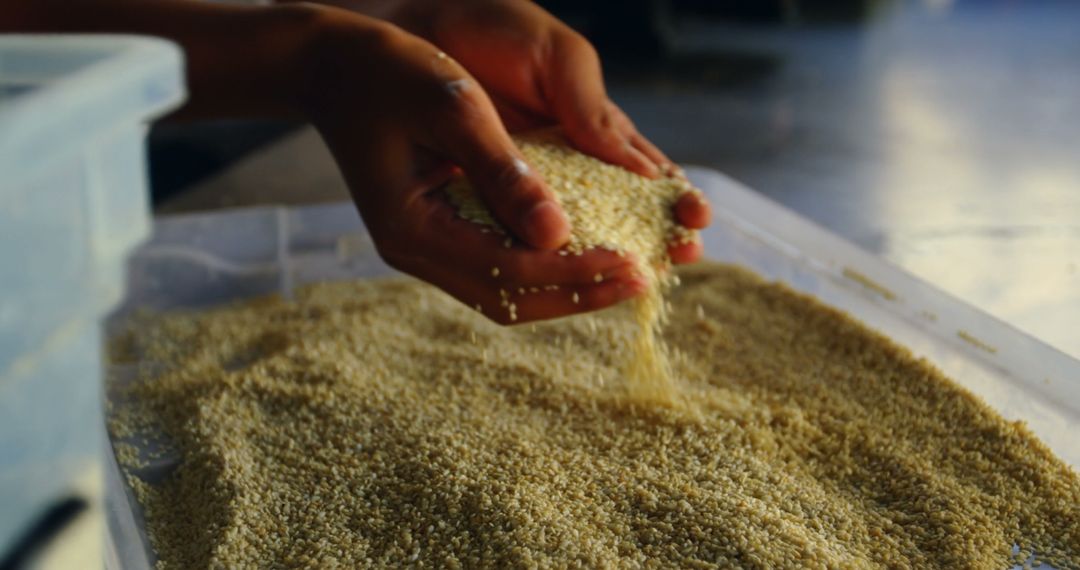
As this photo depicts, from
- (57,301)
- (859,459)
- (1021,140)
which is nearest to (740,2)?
(1021,140)

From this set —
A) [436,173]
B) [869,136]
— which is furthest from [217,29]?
[869,136]

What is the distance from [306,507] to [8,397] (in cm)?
53

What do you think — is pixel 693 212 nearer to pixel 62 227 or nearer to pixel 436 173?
pixel 436 173

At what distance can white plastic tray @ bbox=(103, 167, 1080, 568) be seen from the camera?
1.21 meters

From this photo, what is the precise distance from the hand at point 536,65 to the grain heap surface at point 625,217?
0.03m

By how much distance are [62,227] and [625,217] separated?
77 centimetres

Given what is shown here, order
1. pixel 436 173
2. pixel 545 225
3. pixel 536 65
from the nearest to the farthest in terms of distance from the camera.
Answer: pixel 545 225 → pixel 436 173 → pixel 536 65

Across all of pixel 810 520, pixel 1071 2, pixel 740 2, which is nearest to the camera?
pixel 810 520

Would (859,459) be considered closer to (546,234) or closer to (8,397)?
(546,234)

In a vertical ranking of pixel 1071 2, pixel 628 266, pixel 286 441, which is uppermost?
pixel 628 266

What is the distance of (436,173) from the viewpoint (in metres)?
1.12

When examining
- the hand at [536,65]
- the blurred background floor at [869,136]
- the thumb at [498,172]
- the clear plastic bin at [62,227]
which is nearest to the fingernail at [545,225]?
the thumb at [498,172]

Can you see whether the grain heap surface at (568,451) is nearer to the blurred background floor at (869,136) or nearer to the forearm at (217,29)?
the forearm at (217,29)

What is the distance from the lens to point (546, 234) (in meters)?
1.00
